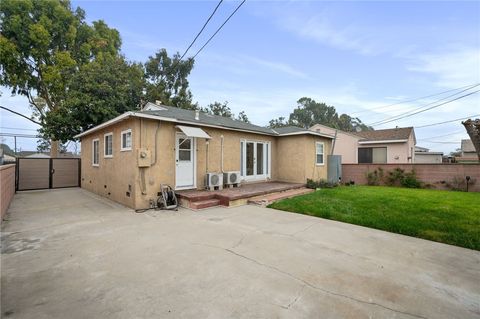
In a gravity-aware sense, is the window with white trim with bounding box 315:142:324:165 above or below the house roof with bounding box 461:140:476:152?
below

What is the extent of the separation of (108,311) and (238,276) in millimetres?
1602

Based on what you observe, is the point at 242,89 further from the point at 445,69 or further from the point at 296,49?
the point at 445,69

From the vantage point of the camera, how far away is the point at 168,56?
27438mm

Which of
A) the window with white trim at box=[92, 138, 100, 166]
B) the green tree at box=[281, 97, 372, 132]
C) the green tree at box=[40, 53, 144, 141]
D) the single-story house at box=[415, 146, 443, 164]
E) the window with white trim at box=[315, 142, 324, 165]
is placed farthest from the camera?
the green tree at box=[281, 97, 372, 132]

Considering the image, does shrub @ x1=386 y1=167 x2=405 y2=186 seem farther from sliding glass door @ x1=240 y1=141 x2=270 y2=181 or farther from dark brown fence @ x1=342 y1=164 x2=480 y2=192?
sliding glass door @ x1=240 y1=141 x2=270 y2=181

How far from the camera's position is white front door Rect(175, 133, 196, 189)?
8805 mm

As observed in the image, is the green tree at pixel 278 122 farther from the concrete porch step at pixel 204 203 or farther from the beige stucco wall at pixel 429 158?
the concrete porch step at pixel 204 203

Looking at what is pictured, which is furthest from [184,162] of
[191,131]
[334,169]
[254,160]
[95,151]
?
[334,169]

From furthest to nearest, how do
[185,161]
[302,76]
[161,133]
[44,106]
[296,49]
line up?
[44,106], [302,76], [296,49], [185,161], [161,133]

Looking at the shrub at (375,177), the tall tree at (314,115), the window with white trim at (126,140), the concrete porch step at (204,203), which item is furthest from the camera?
the tall tree at (314,115)

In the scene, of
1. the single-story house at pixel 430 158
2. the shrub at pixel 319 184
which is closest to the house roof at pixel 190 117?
the shrub at pixel 319 184

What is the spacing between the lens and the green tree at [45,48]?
650 inches

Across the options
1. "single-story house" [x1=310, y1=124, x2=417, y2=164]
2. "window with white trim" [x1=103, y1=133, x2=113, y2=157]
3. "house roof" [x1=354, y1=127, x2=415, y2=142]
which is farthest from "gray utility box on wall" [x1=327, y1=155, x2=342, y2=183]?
"window with white trim" [x1=103, y1=133, x2=113, y2=157]

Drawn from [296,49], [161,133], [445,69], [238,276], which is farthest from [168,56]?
[238,276]
